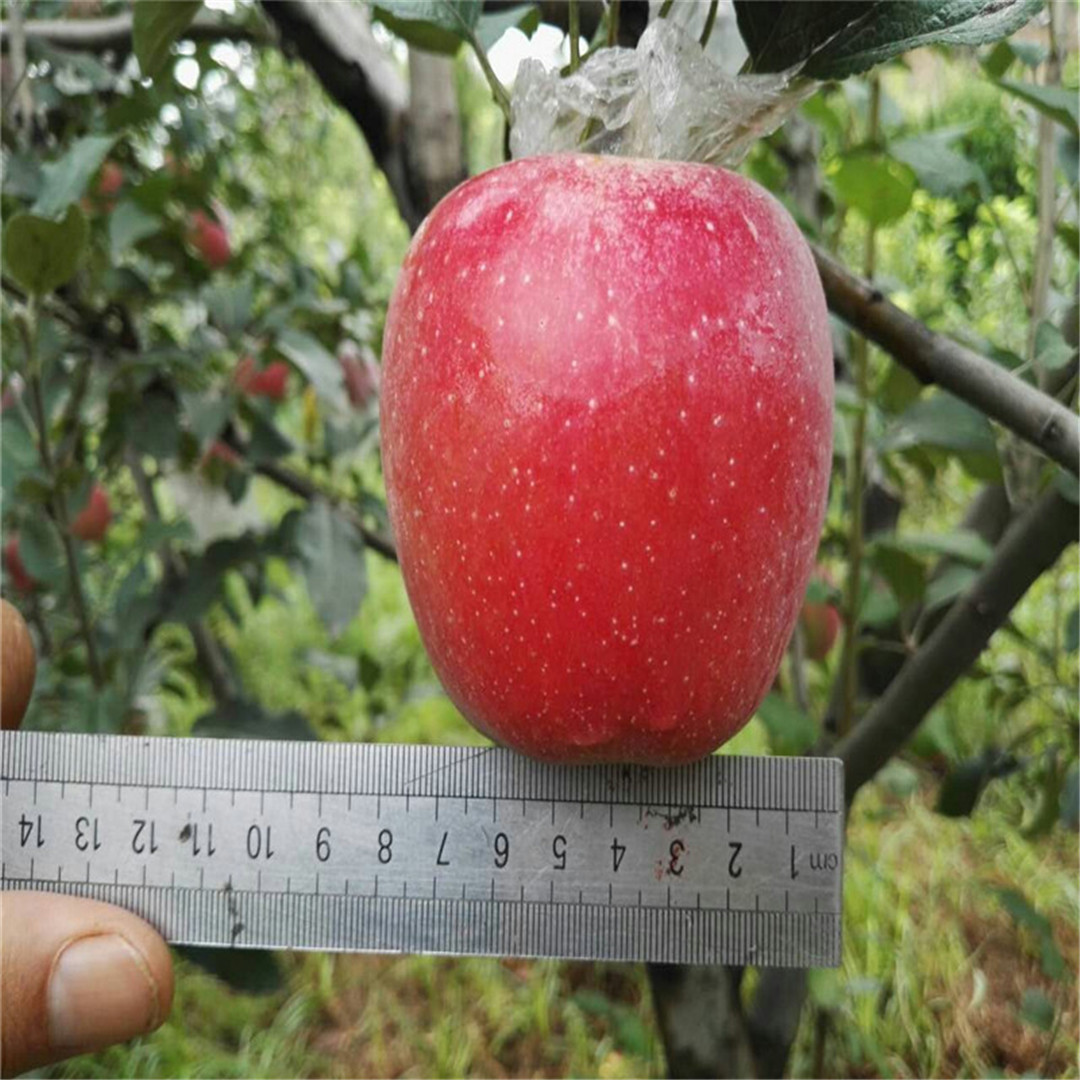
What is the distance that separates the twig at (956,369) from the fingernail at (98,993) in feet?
1.71

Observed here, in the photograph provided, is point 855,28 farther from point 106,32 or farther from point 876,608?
point 106,32

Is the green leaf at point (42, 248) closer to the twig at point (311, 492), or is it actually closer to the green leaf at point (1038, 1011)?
the twig at point (311, 492)

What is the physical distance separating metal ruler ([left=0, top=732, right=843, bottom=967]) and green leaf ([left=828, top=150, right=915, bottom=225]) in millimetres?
426

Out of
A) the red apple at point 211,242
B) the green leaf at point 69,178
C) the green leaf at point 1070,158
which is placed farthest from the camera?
the red apple at point 211,242

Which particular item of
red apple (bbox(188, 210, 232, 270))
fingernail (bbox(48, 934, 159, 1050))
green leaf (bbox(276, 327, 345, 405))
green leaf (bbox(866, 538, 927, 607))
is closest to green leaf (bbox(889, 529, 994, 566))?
green leaf (bbox(866, 538, 927, 607))

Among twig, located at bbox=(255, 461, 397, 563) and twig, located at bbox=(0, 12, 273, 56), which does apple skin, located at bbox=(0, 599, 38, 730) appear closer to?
twig, located at bbox=(255, 461, 397, 563)

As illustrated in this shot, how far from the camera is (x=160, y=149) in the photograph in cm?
145

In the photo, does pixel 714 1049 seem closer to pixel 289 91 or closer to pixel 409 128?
pixel 409 128

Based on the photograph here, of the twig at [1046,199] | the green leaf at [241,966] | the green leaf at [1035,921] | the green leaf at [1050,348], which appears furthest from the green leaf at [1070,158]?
the green leaf at [241,966]

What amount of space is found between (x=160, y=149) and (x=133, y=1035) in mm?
1179

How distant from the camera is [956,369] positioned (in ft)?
1.87

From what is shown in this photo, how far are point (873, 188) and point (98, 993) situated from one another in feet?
2.36

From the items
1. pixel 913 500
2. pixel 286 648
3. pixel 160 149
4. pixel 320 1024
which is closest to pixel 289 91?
pixel 160 149

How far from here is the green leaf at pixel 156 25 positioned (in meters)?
0.64
